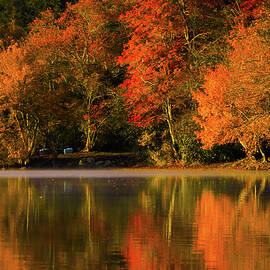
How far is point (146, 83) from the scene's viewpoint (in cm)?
4112

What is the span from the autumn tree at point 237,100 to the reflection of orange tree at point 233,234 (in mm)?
15587

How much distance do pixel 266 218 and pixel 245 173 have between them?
69.9 ft

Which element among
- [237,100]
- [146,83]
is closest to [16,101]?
[146,83]

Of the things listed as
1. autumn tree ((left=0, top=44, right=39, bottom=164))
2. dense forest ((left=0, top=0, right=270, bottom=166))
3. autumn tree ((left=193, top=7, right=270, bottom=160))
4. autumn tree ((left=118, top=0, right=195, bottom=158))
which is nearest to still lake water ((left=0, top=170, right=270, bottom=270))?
autumn tree ((left=193, top=7, right=270, bottom=160))

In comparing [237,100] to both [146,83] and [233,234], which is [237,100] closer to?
[146,83]

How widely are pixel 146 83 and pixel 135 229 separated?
93.0 ft

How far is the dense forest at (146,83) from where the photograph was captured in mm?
35906

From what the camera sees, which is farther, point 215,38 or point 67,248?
point 215,38

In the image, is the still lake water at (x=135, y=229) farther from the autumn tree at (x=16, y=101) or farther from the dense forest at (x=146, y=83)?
the autumn tree at (x=16, y=101)

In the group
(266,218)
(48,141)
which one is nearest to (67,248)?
(266,218)

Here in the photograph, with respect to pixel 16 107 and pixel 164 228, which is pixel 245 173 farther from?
pixel 164 228

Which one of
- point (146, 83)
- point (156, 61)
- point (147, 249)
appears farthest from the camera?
point (146, 83)

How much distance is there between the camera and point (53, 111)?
44.3 metres

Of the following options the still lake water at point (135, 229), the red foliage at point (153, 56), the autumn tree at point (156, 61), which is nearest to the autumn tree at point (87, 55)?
the autumn tree at point (156, 61)
